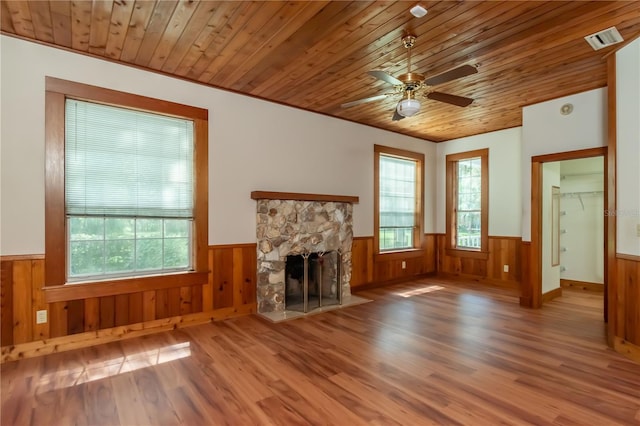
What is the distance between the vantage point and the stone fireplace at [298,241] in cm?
419

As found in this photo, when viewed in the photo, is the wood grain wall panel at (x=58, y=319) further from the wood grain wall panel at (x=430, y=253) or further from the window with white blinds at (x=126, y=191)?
the wood grain wall panel at (x=430, y=253)

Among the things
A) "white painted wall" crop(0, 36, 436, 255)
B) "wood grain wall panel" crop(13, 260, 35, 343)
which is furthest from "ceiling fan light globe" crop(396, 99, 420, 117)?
"wood grain wall panel" crop(13, 260, 35, 343)

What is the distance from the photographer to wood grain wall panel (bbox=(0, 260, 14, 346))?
9.08 feet

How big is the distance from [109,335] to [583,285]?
22.9 ft

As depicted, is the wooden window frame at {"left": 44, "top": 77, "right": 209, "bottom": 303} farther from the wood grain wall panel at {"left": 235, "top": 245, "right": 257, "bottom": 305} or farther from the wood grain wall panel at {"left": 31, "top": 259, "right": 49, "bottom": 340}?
the wood grain wall panel at {"left": 235, "top": 245, "right": 257, "bottom": 305}

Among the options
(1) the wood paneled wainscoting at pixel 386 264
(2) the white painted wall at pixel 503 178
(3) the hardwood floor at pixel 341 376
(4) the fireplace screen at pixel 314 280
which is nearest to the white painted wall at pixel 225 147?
(1) the wood paneled wainscoting at pixel 386 264

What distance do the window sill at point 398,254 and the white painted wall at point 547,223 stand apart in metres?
2.13

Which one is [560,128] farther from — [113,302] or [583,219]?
[113,302]

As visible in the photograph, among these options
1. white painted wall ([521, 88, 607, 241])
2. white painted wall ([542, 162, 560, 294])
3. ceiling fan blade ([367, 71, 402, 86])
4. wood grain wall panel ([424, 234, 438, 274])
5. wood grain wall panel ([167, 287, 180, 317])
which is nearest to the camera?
ceiling fan blade ([367, 71, 402, 86])

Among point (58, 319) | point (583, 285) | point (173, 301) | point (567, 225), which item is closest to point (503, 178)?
point (567, 225)

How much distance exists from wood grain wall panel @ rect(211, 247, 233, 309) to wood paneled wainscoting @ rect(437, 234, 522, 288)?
14.6 feet

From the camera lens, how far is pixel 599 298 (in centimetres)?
490

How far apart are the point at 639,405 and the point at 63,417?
3.71 meters

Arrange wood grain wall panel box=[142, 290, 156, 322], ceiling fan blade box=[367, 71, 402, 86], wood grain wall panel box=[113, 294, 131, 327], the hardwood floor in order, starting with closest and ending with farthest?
the hardwood floor < ceiling fan blade box=[367, 71, 402, 86] < wood grain wall panel box=[113, 294, 131, 327] < wood grain wall panel box=[142, 290, 156, 322]
